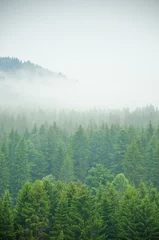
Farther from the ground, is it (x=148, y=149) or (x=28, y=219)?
(x=148, y=149)

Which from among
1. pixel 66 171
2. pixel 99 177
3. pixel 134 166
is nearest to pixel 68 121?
pixel 66 171

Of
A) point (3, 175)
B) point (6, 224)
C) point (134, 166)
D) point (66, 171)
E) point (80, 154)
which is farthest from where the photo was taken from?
point (80, 154)

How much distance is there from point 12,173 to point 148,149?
3305cm

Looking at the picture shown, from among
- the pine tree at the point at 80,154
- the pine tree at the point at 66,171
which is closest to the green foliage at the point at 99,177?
the pine tree at the point at 66,171

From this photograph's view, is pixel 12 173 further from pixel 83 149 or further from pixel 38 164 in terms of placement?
pixel 83 149

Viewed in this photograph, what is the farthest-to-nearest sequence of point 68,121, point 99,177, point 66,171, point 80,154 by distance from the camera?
1. point 68,121
2. point 80,154
3. point 66,171
4. point 99,177

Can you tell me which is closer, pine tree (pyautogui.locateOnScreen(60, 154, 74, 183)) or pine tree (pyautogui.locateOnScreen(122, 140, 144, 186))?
pine tree (pyautogui.locateOnScreen(122, 140, 144, 186))

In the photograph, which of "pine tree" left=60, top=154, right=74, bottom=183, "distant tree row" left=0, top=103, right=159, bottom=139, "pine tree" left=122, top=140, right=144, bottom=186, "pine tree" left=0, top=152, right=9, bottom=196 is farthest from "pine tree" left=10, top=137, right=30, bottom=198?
"distant tree row" left=0, top=103, right=159, bottom=139

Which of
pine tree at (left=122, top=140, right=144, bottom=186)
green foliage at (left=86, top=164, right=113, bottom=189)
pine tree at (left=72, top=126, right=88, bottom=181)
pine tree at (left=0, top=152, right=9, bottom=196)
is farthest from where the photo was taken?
pine tree at (left=72, top=126, right=88, bottom=181)

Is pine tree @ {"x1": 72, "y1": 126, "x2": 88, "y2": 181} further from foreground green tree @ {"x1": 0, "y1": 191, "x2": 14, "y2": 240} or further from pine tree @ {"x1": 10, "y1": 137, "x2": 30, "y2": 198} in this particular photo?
foreground green tree @ {"x1": 0, "y1": 191, "x2": 14, "y2": 240}

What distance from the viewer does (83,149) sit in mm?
62312

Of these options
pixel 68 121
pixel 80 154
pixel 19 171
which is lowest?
pixel 19 171

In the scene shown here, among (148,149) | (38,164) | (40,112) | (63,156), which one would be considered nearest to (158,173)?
(148,149)

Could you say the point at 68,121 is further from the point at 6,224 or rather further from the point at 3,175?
the point at 6,224
